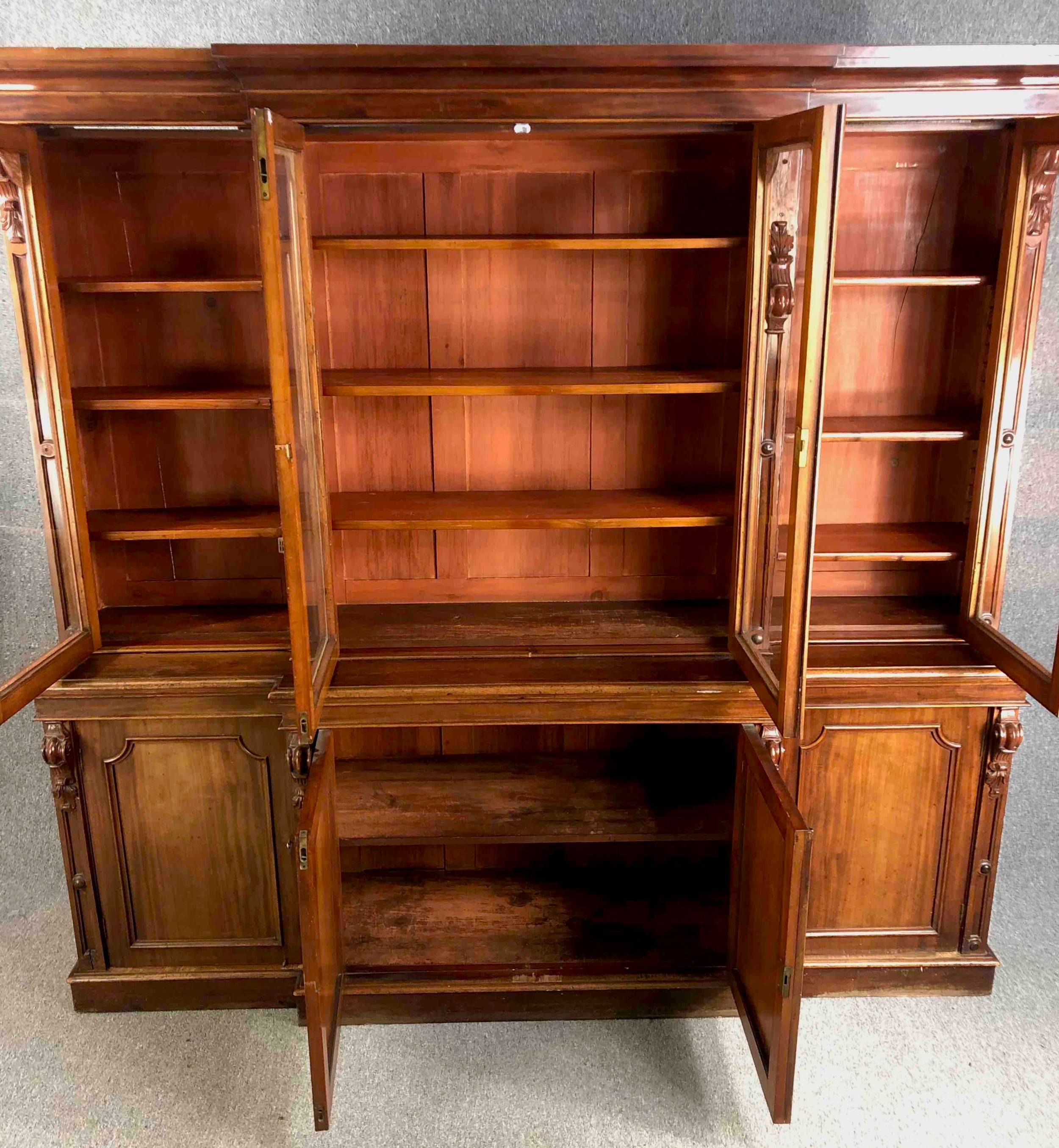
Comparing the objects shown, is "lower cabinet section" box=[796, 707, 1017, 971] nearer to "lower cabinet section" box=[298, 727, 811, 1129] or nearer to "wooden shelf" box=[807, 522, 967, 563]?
"lower cabinet section" box=[298, 727, 811, 1129]

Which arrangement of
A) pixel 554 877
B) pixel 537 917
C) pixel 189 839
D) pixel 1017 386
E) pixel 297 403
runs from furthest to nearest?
pixel 554 877, pixel 537 917, pixel 189 839, pixel 1017 386, pixel 297 403

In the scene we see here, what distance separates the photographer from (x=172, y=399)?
A: 6.34 ft

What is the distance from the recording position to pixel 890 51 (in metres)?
1.67

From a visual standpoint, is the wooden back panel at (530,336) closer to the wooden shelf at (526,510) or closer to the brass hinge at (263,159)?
the wooden shelf at (526,510)

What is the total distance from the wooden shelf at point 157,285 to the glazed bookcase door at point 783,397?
976 mm

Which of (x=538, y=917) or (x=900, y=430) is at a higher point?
(x=900, y=430)

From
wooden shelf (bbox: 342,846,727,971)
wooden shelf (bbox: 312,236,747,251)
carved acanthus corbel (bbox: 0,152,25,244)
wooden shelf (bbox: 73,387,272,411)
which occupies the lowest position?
wooden shelf (bbox: 342,846,727,971)

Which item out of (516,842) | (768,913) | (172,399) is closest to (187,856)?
(516,842)

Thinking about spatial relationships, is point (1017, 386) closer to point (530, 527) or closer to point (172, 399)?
point (530, 527)

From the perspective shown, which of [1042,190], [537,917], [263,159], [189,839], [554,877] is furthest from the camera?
[554,877]

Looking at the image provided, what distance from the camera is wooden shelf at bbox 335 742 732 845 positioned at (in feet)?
6.88

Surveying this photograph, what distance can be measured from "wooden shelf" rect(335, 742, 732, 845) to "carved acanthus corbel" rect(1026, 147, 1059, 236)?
1305 mm

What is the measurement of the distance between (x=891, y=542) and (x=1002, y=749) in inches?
19.2

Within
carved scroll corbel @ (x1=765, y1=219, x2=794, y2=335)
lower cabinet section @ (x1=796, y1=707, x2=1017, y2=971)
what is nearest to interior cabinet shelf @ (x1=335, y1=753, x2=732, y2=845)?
lower cabinet section @ (x1=796, y1=707, x2=1017, y2=971)
